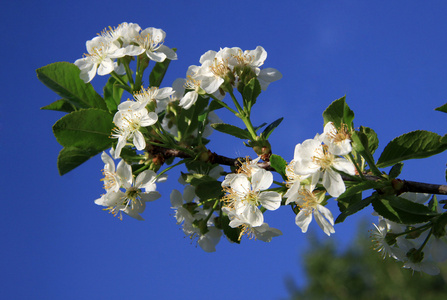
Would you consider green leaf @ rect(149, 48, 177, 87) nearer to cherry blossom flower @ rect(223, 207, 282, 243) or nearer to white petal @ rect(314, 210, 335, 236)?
cherry blossom flower @ rect(223, 207, 282, 243)

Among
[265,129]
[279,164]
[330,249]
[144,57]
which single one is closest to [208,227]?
[265,129]

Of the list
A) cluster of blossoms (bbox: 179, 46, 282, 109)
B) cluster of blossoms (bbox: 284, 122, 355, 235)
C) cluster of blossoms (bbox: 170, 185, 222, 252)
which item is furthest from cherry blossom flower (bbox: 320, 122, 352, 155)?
cluster of blossoms (bbox: 170, 185, 222, 252)

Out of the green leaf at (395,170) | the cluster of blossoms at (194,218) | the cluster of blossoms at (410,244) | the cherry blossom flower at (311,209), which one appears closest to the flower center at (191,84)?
the cluster of blossoms at (194,218)

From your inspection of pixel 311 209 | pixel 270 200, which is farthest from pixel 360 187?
pixel 270 200

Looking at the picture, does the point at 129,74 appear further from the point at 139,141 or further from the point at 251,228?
the point at 251,228

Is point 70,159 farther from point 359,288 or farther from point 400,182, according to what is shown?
point 359,288

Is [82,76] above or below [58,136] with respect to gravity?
above
